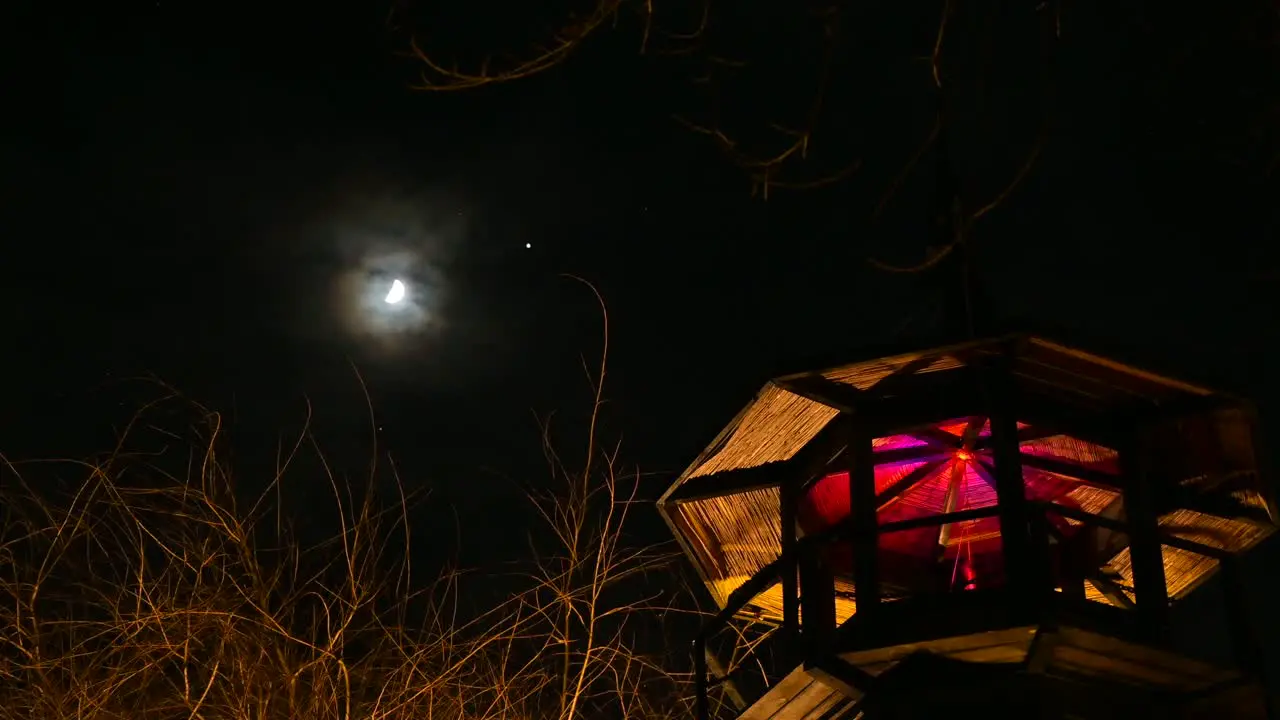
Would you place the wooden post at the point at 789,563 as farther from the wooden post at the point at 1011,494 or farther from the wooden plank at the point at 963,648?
the wooden post at the point at 1011,494

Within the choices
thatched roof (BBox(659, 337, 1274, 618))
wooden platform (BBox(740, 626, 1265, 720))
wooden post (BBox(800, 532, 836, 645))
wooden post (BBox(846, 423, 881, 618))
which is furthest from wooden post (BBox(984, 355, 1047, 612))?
wooden post (BBox(800, 532, 836, 645))

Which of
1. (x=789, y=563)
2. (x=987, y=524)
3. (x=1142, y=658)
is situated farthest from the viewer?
(x=987, y=524)

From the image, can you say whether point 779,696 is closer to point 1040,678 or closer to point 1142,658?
point 1040,678

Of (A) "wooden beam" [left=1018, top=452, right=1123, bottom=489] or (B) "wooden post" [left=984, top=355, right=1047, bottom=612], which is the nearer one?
(B) "wooden post" [left=984, top=355, right=1047, bottom=612]

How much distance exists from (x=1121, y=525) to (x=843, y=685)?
215 cm

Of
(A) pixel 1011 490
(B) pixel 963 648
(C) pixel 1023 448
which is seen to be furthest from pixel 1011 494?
(C) pixel 1023 448

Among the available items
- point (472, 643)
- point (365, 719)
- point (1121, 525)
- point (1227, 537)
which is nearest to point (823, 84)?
point (1121, 525)

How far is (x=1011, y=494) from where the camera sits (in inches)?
356

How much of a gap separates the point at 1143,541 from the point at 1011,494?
1.17 meters

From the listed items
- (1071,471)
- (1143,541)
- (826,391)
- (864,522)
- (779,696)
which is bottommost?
(779,696)

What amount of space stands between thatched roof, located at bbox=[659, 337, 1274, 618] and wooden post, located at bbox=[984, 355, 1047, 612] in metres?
0.15

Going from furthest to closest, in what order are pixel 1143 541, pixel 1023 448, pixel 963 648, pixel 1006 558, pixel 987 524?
1. pixel 987 524
2. pixel 1023 448
3. pixel 1143 541
4. pixel 963 648
5. pixel 1006 558

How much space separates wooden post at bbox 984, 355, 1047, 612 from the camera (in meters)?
8.77

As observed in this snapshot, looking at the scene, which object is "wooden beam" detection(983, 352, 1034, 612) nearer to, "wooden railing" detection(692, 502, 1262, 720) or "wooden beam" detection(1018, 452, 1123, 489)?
"wooden railing" detection(692, 502, 1262, 720)
